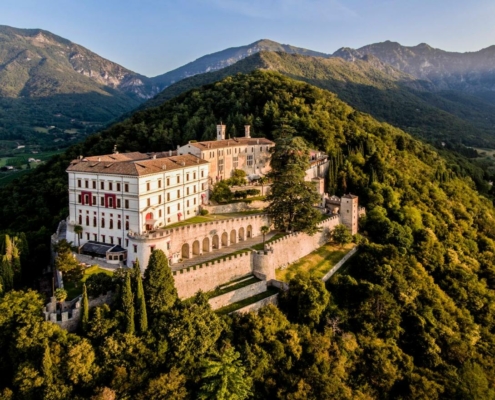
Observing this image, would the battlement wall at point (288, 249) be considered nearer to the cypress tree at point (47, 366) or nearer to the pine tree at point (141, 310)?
the pine tree at point (141, 310)

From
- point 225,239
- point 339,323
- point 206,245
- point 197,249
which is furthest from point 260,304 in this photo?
point 225,239

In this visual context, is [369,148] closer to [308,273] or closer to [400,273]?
[400,273]

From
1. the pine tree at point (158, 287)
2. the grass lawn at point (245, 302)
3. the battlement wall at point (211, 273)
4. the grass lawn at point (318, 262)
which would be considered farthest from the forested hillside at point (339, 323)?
the battlement wall at point (211, 273)

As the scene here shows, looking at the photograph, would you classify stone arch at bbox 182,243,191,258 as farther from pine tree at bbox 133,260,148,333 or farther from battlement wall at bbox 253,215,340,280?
pine tree at bbox 133,260,148,333

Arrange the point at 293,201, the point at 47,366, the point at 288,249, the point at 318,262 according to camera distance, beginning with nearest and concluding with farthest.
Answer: the point at 47,366, the point at 288,249, the point at 318,262, the point at 293,201

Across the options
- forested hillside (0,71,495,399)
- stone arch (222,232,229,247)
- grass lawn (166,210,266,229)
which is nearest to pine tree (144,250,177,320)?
forested hillside (0,71,495,399)

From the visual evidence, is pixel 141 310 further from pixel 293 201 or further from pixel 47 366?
pixel 293 201
